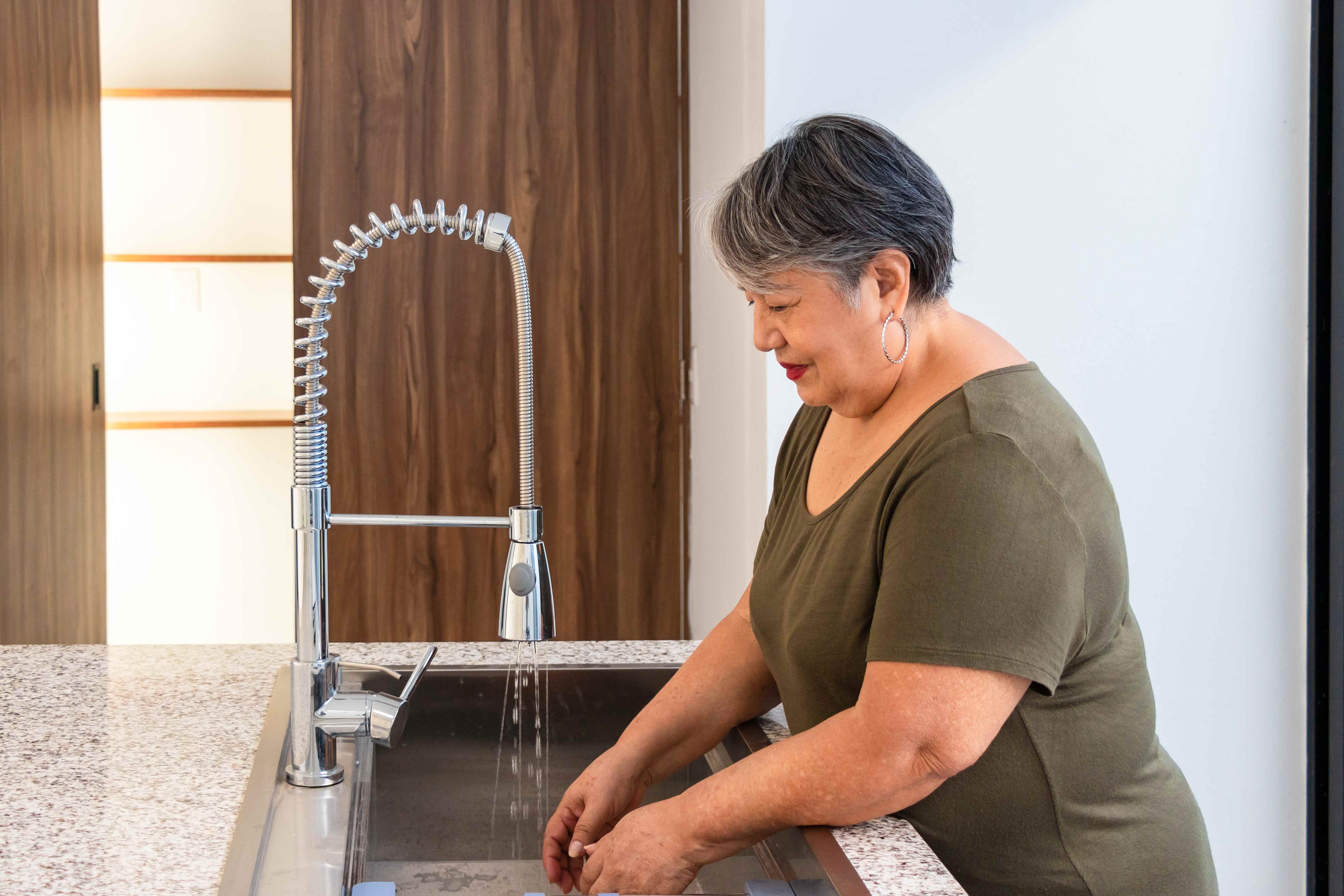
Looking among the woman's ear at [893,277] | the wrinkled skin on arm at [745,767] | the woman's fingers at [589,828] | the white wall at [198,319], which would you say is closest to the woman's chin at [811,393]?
the woman's ear at [893,277]

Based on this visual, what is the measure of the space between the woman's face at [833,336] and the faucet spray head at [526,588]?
27cm

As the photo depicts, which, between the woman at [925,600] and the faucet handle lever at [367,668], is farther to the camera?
A: the faucet handle lever at [367,668]

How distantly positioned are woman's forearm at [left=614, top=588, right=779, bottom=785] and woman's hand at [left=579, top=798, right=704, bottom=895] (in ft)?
0.63

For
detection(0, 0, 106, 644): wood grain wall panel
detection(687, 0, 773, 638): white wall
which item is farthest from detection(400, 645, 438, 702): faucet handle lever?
detection(0, 0, 106, 644): wood grain wall panel

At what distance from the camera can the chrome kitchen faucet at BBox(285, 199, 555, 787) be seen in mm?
1021

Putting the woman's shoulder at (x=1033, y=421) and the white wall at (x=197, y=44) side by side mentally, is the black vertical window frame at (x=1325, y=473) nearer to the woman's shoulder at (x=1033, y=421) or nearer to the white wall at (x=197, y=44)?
the woman's shoulder at (x=1033, y=421)

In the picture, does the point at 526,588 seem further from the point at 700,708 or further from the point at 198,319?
the point at 198,319

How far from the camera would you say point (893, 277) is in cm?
96

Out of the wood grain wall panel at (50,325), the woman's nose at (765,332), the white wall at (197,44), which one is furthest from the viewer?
the white wall at (197,44)

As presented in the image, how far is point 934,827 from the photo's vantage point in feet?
3.12

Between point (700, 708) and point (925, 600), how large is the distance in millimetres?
412

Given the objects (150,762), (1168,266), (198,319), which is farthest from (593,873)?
(198,319)

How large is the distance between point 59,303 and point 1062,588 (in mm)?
2336

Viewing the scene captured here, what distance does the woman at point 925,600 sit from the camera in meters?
0.83
